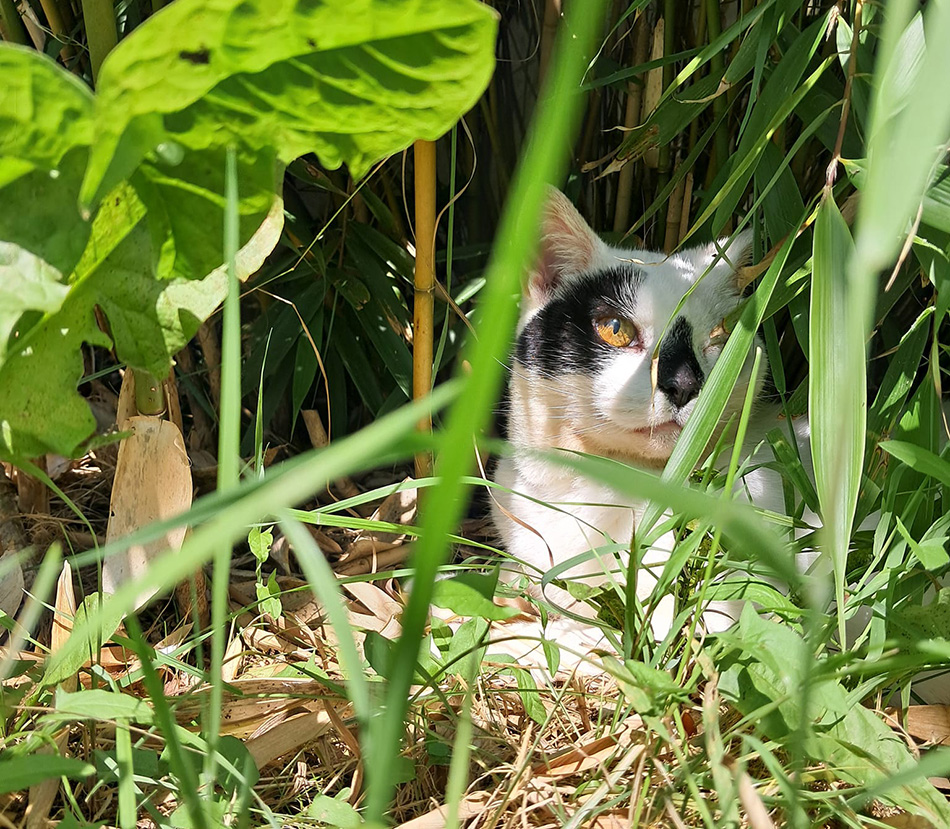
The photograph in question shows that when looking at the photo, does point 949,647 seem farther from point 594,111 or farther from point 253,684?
point 594,111

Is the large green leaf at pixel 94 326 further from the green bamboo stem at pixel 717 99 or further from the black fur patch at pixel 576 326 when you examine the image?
the green bamboo stem at pixel 717 99

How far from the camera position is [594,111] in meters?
1.70

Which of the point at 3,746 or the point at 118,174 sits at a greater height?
the point at 118,174

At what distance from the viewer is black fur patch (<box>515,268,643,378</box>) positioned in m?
1.38

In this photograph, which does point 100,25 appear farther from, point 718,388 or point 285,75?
point 718,388

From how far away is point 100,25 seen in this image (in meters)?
0.98

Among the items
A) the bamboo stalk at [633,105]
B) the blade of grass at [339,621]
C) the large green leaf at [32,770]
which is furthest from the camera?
the bamboo stalk at [633,105]

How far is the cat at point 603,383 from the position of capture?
49.3 inches

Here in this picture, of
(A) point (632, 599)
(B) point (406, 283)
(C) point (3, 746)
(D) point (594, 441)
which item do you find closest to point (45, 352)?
(C) point (3, 746)

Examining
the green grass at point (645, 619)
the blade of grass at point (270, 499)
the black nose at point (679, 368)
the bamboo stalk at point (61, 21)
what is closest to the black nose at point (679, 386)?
the black nose at point (679, 368)

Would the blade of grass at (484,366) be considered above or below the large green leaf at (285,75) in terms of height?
below

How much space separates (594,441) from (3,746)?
2.78 ft

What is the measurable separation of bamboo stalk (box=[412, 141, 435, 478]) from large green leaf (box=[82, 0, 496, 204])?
0.34 m

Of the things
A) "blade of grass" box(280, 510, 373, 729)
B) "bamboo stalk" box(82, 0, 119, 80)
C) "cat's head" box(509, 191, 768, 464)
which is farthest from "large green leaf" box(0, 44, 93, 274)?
"cat's head" box(509, 191, 768, 464)
